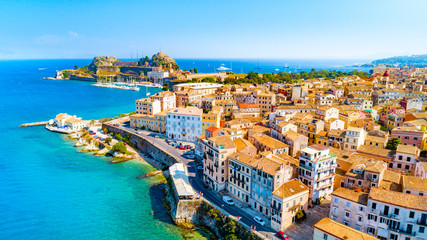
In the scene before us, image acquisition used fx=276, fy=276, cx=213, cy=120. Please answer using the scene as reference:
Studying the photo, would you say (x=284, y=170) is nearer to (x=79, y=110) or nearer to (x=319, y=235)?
(x=319, y=235)

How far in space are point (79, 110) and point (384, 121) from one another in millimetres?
102471

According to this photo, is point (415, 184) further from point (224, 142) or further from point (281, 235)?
point (224, 142)

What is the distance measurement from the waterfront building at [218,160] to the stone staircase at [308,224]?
40.8ft

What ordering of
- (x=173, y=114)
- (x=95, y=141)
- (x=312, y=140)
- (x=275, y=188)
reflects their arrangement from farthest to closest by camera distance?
(x=95, y=141) → (x=173, y=114) → (x=312, y=140) → (x=275, y=188)

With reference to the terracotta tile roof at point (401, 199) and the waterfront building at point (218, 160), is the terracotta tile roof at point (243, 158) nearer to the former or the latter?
the waterfront building at point (218, 160)

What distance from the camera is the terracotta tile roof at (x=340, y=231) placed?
2533 cm

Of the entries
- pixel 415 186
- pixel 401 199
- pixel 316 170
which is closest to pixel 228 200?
pixel 316 170

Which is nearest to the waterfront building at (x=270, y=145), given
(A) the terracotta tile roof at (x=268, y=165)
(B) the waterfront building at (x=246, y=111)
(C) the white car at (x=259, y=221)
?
(A) the terracotta tile roof at (x=268, y=165)

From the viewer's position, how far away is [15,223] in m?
37.7

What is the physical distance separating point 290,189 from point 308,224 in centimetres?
446

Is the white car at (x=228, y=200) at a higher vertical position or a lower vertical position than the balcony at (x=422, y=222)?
lower

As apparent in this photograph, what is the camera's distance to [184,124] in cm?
6319

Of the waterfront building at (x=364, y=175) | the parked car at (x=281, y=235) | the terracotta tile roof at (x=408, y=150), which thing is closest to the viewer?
the parked car at (x=281, y=235)

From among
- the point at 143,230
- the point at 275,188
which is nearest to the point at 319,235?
the point at 275,188
